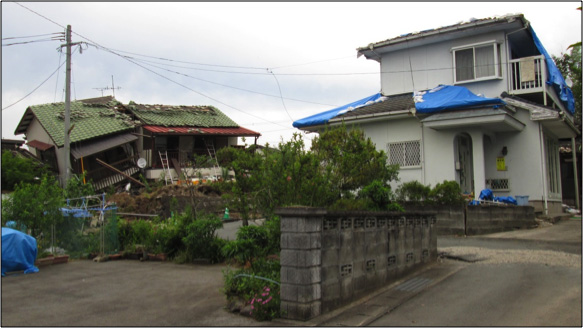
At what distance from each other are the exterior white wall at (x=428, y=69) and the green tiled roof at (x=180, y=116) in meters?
14.4

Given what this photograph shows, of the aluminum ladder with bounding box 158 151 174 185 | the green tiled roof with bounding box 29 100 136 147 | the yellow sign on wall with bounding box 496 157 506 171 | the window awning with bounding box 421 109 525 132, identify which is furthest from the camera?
the aluminum ladder with bounding box 158 151 174 185

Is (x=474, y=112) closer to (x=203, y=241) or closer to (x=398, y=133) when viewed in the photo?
(x=398, y=133)

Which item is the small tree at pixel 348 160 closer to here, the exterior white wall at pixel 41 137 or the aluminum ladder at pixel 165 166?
the aluminum ladder at pixel 165 166

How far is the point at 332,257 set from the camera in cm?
631

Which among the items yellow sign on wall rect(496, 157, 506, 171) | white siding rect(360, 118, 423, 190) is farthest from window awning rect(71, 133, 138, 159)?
yellow sign on wall rect(496, 157, 506, 171)

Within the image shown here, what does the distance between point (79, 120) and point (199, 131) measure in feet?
23.1

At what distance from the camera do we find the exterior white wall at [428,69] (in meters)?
17.2

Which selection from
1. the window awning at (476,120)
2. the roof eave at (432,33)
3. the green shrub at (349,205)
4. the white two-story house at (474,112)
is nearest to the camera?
the green shrub at (349,205)

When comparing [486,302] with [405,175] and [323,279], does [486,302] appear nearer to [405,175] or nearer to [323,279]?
[323,279]

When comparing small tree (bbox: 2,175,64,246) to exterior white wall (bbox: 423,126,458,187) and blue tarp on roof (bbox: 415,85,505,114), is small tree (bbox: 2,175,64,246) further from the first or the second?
exterior white wall (bbox: 423,126,458,187)

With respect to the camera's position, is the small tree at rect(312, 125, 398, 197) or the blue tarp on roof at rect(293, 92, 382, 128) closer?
the small tree at rect(312, 125, 398, 197)

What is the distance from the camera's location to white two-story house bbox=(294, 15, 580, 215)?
15.8 m

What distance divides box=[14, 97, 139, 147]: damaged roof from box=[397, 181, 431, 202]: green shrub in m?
18.2

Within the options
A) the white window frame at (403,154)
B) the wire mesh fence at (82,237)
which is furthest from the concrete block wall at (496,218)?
the wire mesh fence at (82,237)
